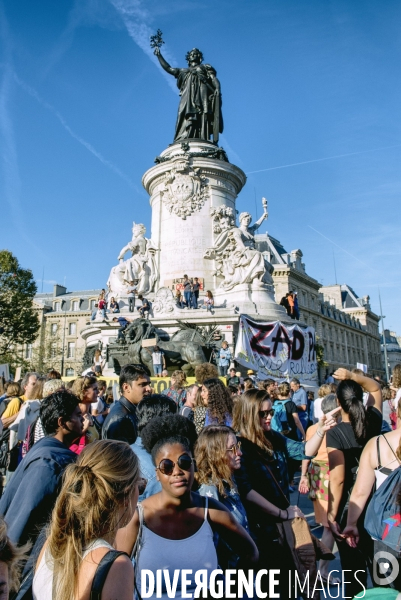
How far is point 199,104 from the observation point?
22.5m

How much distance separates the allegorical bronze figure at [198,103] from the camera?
22.4 meters

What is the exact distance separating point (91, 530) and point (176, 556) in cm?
60

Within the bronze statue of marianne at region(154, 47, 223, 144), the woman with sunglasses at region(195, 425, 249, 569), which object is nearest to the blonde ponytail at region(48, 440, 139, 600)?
the woman with sunglasses at region(195, 425, 249, 569)

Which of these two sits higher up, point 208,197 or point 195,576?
point 208,197

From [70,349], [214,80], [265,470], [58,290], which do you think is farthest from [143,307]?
[58,290]

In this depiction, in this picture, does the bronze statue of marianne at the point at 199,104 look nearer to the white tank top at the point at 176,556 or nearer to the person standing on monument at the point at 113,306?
the person standing on monument at the point at 113,306

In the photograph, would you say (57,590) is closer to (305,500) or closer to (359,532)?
(359,532)

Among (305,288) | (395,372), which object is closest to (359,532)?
(395,372)

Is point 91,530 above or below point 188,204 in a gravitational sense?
below

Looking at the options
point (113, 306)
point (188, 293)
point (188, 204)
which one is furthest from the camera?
point (188, 204)

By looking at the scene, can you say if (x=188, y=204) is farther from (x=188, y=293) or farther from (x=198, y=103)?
(x=198, y=103)

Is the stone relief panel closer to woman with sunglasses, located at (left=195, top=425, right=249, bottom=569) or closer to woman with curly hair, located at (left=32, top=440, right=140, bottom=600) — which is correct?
woman with sunglasses, located at (left=195, top=425, right=249, bottom=569)

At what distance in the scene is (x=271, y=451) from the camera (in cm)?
344

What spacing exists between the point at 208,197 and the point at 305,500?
49.2 feet
